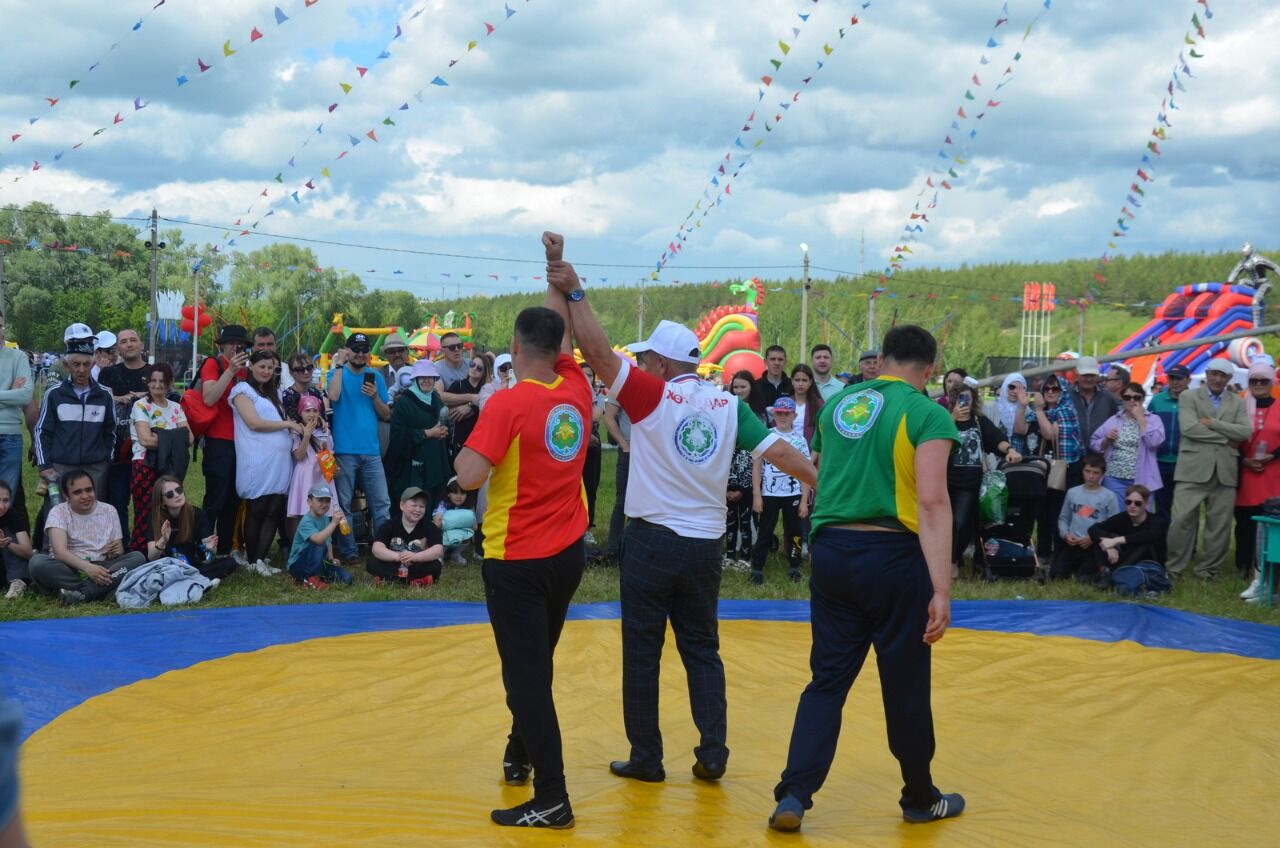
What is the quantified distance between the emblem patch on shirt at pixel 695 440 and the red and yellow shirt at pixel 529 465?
0.44m

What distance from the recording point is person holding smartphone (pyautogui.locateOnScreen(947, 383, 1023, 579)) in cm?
934

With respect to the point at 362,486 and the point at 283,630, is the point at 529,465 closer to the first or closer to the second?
the point at 283,630

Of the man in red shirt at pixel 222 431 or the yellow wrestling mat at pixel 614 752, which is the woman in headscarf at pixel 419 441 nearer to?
the man in red shirt at pixel 222 431

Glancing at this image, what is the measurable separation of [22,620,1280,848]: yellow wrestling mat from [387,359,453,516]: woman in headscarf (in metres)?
3.14

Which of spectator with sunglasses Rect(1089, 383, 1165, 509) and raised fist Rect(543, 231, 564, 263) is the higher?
raised fist Rect(543, 231, 564, 263)

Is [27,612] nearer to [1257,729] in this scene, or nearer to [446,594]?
[446,594]

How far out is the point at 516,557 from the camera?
385 centimetres

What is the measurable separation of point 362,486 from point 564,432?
19.8 ft

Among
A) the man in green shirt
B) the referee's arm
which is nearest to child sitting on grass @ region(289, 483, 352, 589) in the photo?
the man in green shirt

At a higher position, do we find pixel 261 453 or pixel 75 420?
pixel 75 420

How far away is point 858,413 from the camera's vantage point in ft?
13.1

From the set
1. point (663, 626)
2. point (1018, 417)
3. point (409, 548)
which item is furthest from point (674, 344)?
point (1018, 417)

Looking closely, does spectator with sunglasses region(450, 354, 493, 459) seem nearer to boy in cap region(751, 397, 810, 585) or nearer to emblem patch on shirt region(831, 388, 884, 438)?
boy in cap region(751, 397, 810, 585)

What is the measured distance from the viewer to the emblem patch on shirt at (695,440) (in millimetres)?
4250
